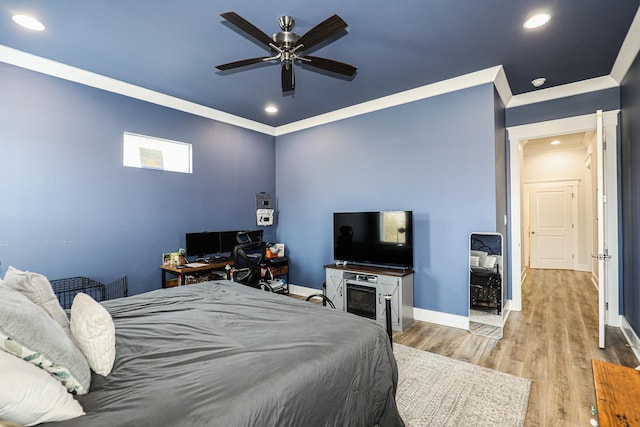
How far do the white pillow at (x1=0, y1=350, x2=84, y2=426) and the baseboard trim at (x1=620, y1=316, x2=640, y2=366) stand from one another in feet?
13.8

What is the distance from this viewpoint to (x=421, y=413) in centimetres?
205

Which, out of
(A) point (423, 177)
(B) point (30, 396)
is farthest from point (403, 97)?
(B) point (30, 396)

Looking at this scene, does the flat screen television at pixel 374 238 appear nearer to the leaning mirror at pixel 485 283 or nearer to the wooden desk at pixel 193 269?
the leaning mirror at pixel 485 283

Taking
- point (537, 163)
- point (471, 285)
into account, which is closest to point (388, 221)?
point (471, 285)

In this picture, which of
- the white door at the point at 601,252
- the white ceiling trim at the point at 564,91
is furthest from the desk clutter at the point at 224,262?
the white ceiling trim at the point at 564,91

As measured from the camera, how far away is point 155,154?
4051 mm

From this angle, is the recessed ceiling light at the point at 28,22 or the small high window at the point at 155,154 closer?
the recessed ceiling light at the point at 28,22

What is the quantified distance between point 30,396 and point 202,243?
349 centimetres

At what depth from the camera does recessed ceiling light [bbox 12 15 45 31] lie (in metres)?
2.48

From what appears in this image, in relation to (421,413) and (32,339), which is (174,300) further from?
(421,413)

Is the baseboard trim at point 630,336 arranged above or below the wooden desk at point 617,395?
below

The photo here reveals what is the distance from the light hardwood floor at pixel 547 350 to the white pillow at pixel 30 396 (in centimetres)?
250

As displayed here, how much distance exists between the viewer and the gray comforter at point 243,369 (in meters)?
1.06

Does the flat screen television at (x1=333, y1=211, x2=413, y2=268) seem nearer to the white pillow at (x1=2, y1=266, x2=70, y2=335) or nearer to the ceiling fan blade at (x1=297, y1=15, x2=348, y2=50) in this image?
the ceiling fan blade at (x1=297, y1=15, x2=348, y2=50)
